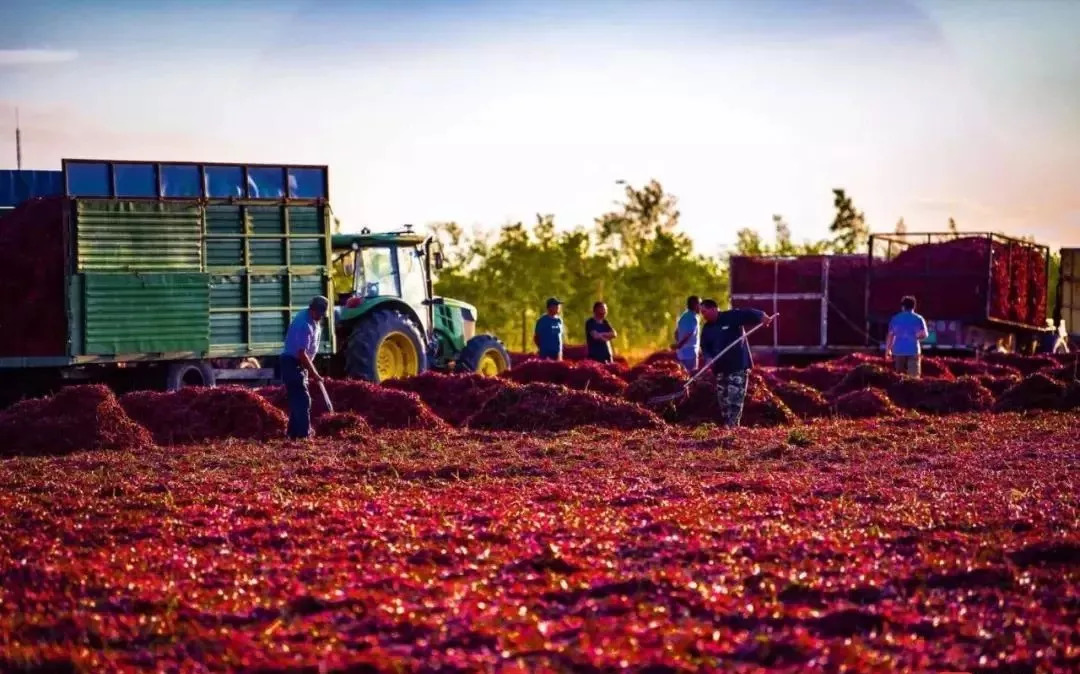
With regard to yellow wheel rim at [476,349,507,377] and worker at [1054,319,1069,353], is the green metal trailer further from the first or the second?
worker at [1054,319,1069,353]

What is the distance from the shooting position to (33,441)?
23.2 meters

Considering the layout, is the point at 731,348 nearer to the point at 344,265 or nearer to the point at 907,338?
the point at 907,338

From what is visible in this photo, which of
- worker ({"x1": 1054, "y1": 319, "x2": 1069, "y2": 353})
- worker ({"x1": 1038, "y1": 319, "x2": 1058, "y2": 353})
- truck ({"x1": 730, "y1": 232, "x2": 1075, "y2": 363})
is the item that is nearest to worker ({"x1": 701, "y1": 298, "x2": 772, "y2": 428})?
truck ({"x1": 730, "y1": 232, "x2": 1075, "y2": 363})

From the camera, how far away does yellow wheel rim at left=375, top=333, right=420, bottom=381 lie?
33.0 meters

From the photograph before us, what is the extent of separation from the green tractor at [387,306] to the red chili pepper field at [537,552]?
28.7ft

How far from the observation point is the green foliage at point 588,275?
2901 inches

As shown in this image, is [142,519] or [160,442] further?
[160,442]

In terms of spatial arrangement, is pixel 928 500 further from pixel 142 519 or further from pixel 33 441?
pixel 33 441

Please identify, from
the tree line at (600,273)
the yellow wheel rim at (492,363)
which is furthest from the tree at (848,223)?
the yellow wheel rim at (492,363)

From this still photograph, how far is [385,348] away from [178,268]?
5676 mm

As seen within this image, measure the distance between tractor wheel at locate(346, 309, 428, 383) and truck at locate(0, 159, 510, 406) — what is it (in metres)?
0.04

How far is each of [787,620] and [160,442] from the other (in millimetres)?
16208

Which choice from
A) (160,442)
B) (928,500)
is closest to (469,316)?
(160,442)

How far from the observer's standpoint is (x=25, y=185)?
2959 cm
